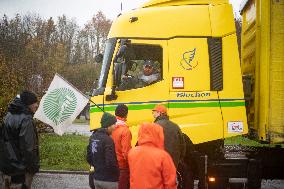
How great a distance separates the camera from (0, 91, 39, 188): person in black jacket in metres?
5.99

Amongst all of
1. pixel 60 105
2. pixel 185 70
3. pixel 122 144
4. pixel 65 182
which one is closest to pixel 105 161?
pixel 122 144

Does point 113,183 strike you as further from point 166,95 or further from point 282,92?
point 282,92

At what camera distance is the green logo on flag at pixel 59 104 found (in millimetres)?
7566

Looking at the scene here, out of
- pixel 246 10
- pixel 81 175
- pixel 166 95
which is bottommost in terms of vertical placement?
pixel 81 175

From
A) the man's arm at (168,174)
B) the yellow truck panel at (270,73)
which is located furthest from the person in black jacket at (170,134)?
the man's arm at (168,174)

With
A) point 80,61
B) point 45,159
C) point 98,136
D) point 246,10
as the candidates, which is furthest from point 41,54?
point 98,136

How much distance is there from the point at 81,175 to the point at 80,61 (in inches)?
1779

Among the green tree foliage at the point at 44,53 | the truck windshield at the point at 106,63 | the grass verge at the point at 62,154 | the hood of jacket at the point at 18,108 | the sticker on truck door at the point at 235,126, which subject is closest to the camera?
the hood of jacket at the point at 18,108

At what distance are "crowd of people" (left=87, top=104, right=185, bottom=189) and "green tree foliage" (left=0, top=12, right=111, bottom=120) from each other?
1164 cm

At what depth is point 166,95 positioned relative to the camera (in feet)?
26.0

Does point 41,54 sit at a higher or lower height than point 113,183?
higher

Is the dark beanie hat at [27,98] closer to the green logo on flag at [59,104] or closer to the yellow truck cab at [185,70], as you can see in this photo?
the green logo on flag at [59,104]

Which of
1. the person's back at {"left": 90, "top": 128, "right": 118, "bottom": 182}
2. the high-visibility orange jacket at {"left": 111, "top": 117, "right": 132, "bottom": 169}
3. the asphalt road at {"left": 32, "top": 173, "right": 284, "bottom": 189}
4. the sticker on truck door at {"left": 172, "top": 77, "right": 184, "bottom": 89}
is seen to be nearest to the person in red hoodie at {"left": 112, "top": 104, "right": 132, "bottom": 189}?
the high-visibility orange jacket at {"left": 111, "top": 117, "right": 132, "bottom": 169}

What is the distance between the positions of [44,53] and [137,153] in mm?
40598
